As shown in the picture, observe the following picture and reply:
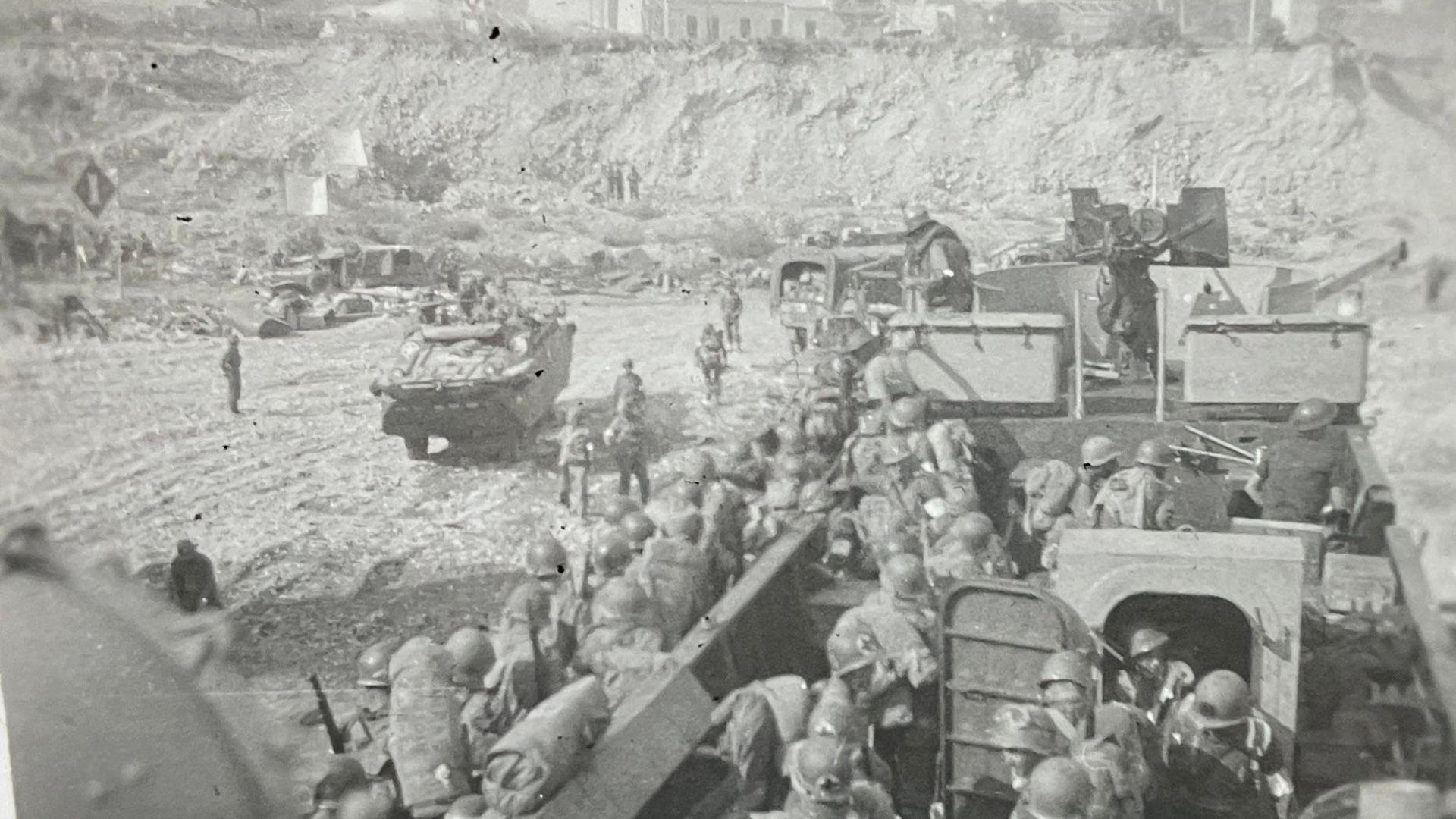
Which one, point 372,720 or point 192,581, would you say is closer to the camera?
point 372,720

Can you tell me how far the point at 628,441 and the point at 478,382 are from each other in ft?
3.33

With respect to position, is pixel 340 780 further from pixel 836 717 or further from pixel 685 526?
pixel 685 526

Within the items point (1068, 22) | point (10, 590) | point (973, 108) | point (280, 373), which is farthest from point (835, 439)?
point (10, 590)

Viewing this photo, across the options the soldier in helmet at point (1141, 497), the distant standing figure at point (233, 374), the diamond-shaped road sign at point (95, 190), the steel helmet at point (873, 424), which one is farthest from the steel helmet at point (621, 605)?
the diamond-shaped road sign at point (95, 190)

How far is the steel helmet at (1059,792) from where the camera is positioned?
194 inches

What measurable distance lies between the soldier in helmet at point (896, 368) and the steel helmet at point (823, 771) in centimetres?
327

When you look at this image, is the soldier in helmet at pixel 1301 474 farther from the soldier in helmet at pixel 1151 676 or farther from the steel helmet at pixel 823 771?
the steel helmet at pixel 823 771

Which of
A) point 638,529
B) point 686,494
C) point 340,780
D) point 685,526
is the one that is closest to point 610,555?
point 638,529

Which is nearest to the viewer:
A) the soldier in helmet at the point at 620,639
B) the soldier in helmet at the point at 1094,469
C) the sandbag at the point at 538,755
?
the sandbag at the point at 538,755

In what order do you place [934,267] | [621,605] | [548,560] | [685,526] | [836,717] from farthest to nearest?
[934,267], [548,560], [685,526], [621,605], [836,717]

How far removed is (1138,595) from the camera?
6281 mm

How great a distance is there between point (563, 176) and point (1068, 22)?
10.4 feet

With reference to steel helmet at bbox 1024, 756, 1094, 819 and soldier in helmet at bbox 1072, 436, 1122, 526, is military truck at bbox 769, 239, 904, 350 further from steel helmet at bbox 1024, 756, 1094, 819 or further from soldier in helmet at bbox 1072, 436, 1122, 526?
steel helmet at bbox 1024, 756, 1094, 819

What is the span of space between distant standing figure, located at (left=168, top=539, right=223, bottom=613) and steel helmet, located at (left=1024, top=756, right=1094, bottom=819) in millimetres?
5326
